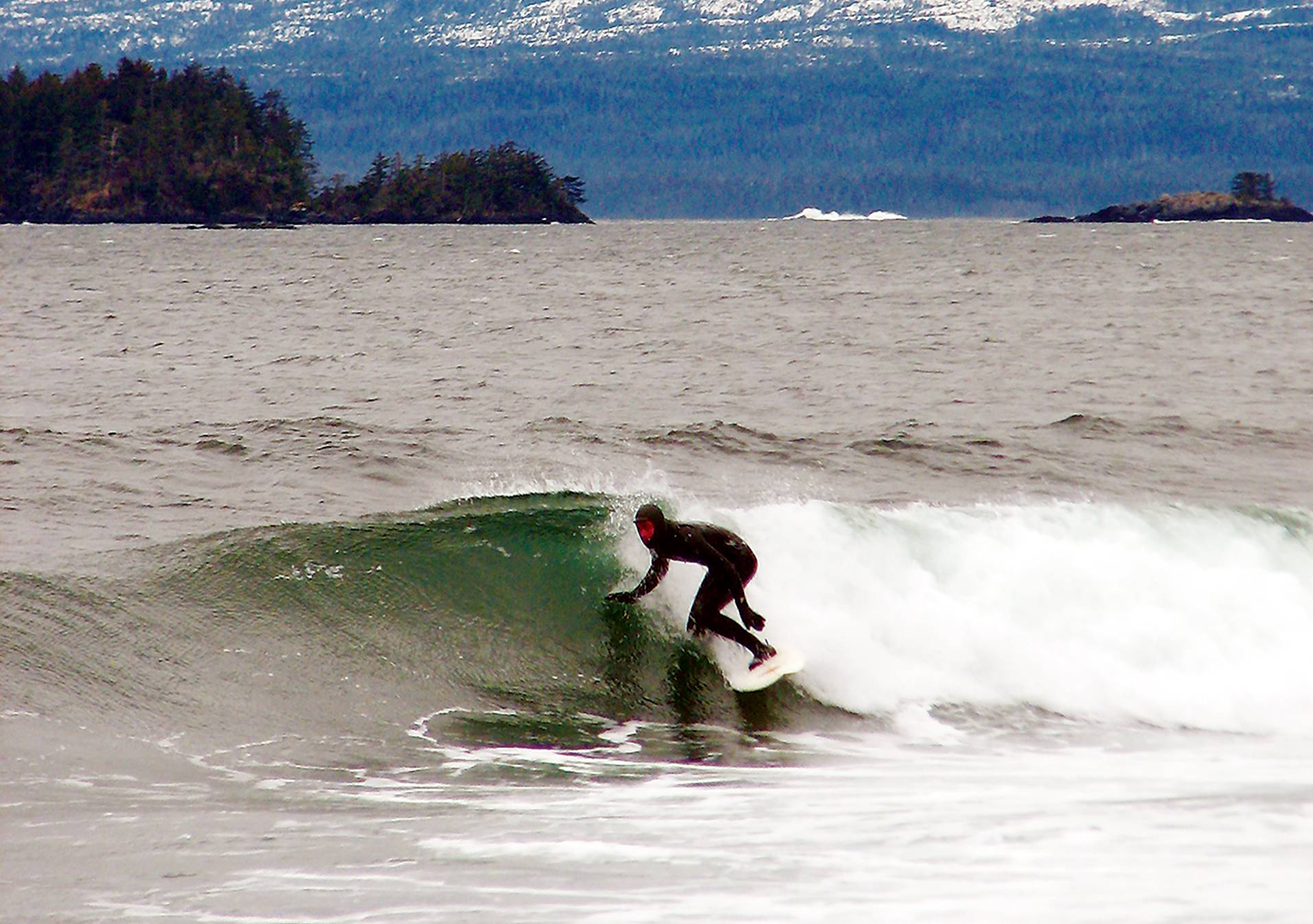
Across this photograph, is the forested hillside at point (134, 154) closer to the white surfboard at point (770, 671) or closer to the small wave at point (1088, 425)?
the small wave at point (1088, 425)

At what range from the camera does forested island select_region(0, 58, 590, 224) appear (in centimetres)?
16350

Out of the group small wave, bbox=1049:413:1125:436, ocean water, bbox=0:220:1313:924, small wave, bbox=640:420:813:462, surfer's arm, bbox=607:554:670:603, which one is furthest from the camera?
small wave, bbox=1049:413:1125:436

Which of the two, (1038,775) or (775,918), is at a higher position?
(775,918)

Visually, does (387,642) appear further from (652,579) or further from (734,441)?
(734,441)

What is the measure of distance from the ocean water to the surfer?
55 cm

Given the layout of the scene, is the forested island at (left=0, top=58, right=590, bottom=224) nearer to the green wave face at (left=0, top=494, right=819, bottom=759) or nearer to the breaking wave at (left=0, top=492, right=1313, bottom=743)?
the green wave face at (left=0, top=494, right=819, bottom=759)

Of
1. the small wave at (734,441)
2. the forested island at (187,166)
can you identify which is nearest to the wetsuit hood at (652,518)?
the small wave at (734,441)

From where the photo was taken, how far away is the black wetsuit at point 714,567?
10586mm

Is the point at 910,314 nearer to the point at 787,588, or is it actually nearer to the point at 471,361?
the point at 471,361

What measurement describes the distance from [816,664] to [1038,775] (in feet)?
7.75

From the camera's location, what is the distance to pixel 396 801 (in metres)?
8.42

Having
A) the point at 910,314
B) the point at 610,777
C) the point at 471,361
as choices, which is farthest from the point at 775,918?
the point at 910,314

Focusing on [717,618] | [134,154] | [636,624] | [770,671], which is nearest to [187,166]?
[134,154]

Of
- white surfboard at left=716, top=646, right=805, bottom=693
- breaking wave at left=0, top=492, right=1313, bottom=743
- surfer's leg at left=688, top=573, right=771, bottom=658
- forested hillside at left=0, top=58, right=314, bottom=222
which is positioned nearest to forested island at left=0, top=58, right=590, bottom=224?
forested hillside at left=0, top=58, right=314, bottom=222
